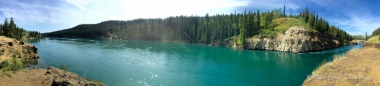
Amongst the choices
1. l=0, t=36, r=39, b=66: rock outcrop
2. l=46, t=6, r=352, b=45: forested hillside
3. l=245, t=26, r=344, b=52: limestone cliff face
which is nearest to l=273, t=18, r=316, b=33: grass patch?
l=46, t=6, r=352, b=45: forested hillside

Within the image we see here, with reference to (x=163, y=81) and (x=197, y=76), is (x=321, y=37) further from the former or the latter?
(x=163, y=81)

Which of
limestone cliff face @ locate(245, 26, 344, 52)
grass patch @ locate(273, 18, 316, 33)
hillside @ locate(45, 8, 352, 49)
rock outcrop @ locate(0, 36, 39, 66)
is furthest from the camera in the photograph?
hillside @ locate(45, 8, 352, 49)

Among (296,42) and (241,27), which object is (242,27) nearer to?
(241,27)

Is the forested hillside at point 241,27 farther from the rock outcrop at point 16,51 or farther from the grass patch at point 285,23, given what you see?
the rock outcrop at point 16,51

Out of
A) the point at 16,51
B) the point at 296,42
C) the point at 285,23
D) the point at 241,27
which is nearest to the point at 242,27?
the point at 241,27

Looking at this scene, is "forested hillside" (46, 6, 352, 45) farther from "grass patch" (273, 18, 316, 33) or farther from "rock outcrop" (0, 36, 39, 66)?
"rock outcrop" (0, 36, 39, 66)

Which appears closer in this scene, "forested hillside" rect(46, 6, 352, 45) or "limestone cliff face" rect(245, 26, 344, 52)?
"limestone cliff face" rect(245, 26, 344, 52)

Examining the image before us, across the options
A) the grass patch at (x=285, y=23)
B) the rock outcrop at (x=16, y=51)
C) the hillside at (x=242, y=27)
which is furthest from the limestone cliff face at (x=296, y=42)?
the rock outcrop at (x=16, y=51)

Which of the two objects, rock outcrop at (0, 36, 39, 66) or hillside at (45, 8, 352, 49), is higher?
hillside at (45, 8, 352, 49)
